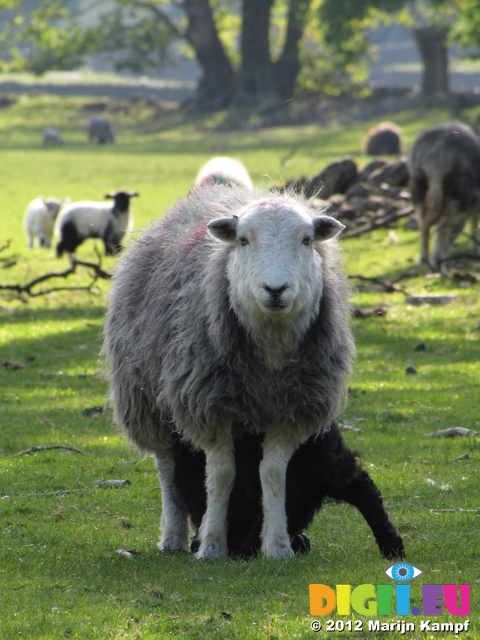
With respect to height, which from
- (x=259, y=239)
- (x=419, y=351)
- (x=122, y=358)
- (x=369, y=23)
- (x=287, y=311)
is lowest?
(x=419, y=351)

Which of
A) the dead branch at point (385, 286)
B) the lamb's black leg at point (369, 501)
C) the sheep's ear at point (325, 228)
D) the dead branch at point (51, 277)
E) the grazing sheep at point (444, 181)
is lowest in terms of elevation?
the dead branch at point (385, 286)

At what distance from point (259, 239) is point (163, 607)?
172cm


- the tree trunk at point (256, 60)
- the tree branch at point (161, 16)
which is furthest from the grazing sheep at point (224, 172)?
the tree branch at point (161, 16)

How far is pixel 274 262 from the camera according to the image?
4410 mm

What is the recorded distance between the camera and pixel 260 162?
2989cm

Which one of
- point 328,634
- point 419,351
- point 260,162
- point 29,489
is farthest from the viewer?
point 260,162

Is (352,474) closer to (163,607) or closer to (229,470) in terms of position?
(229,470)

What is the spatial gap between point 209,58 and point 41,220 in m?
34.4

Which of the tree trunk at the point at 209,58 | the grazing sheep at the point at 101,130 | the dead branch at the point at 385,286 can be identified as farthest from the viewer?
the tree trunk at the point at 209,58

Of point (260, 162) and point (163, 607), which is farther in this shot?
point (260, 162)

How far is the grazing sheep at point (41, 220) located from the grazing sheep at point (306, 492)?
1268cm

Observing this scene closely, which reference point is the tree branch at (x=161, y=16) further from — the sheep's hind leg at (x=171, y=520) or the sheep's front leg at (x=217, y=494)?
the sheep's front leg at (x=217, y=494)

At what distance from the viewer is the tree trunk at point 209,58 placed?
4812 centimetres

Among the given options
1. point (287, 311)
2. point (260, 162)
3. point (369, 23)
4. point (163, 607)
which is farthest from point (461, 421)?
point (369, 23)
